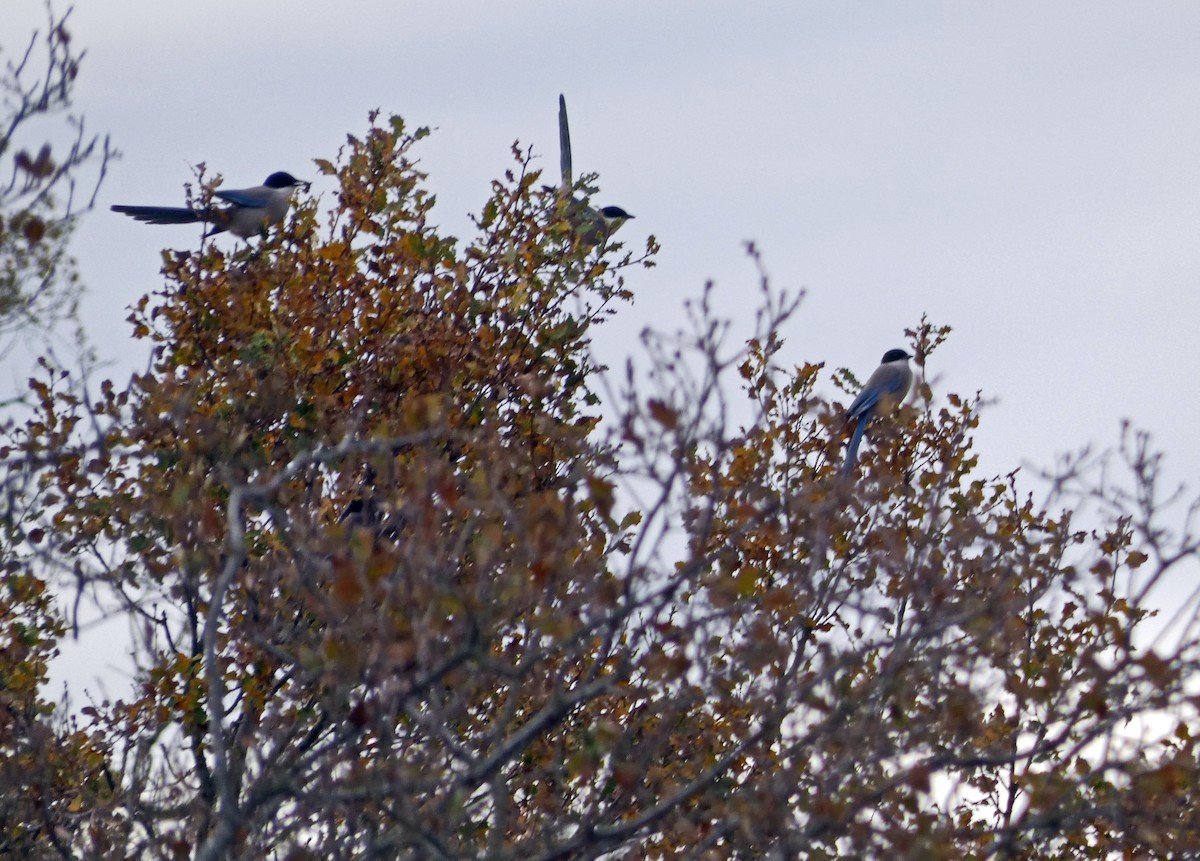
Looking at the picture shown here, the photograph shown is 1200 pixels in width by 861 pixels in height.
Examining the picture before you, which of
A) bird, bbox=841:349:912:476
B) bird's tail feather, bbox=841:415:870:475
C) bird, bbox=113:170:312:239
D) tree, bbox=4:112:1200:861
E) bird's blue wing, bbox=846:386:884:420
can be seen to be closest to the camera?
tree, bbox=4:112:1200:861

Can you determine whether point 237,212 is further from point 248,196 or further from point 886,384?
point 886,384

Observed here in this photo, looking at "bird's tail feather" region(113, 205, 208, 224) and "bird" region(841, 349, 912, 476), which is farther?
"bird" region(841, 349, 912, 476)

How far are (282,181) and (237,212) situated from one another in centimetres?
166

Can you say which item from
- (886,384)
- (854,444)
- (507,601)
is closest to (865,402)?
(886,384)

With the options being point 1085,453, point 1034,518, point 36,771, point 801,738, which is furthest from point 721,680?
point 1034,518

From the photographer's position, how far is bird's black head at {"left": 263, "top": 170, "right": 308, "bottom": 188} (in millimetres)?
12898

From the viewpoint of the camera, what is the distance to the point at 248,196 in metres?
11.5

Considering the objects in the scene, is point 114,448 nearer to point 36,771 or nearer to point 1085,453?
point 36,771

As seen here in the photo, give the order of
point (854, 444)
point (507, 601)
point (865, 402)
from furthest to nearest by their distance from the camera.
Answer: point (865, 402)
point (854, 444)
point (507, 601)

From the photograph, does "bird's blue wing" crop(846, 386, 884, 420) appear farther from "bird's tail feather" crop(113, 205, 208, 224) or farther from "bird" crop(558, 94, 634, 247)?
"bird's tail feather" crop(113, 205, 208, 224)

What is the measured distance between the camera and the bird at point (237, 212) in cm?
1057

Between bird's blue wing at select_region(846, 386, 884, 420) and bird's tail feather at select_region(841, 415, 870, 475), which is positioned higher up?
bird's blue wing at select_region(846, 386, 884, 420)

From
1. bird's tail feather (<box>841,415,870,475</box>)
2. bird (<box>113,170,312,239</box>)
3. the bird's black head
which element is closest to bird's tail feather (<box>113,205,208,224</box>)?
bird (<box>113,170,312,239</box>)

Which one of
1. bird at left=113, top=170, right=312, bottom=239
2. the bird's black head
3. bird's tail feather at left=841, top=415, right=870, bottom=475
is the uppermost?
the bird's black head
